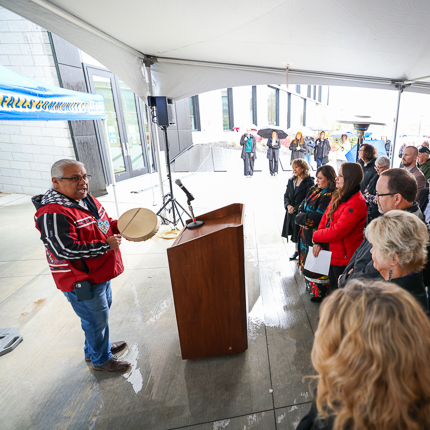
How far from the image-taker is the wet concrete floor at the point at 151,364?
1876 millimetres

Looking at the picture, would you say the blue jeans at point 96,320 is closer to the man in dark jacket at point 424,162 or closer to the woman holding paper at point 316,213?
the woman holding paper at point 316,213

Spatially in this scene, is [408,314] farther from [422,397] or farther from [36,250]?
[36,250]

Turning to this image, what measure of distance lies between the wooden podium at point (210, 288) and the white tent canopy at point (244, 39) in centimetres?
184

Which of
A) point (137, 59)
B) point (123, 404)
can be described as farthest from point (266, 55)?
point (123, 404)

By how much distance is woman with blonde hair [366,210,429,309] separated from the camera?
1.36 metres

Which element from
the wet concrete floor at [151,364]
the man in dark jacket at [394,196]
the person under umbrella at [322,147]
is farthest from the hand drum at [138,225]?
the person under umbrella at [322,147]

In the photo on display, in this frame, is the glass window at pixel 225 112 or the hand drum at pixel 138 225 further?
the glass window at pixel 225 112

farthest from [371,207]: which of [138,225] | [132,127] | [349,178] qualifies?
[132,127]

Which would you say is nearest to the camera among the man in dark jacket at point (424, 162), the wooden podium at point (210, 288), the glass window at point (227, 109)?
the wooden podium at point (210, 288)

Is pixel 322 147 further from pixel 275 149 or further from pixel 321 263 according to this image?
pixel 321 263

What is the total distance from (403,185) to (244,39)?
7.65 feet

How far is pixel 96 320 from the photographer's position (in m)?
2.08

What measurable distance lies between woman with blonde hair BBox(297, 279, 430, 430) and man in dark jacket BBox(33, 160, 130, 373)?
5.48 feet

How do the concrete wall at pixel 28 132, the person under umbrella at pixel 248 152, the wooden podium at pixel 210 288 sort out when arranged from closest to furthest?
1. the wooden podium at pixel 210 288
2. the concrete wall at pixel 28 132
3. the person under umbrella at pixel 248 152
